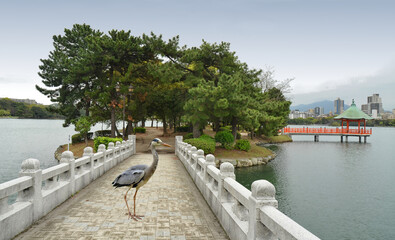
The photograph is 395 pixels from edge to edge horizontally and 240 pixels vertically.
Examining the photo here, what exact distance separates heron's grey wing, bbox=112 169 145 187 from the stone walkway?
3.20 feet

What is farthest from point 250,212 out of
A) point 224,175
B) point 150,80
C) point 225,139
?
point 150,80

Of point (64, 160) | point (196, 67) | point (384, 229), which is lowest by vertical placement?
point (384, 229)

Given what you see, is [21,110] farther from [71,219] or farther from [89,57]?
[71,219]

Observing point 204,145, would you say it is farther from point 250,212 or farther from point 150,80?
point 250,212

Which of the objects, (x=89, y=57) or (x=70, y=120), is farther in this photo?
(x=70, y=120)

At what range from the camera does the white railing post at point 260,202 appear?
12.8 ft

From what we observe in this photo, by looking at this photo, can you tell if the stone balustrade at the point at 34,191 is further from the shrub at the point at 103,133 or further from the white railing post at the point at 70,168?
the shrub at the point at 103,133

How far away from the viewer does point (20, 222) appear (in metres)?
5.62

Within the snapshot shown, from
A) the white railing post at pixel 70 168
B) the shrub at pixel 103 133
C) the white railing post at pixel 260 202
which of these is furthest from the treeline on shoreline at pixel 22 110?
the white railing post at pixel 260 202

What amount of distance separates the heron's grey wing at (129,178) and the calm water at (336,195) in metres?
9.73

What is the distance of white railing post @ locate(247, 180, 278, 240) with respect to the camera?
3.92 meters

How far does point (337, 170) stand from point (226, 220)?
25.0m

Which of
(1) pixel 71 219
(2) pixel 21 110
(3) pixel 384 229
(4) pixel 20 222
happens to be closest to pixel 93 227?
(1) pixel 71 219

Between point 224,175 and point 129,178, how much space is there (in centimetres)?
213
